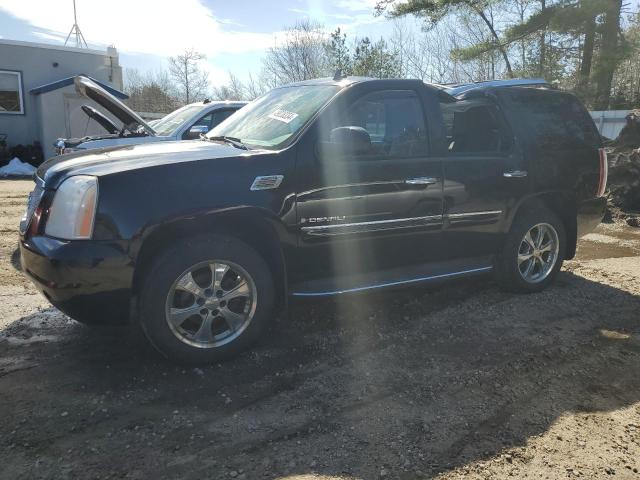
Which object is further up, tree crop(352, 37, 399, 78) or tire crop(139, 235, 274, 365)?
tree crop(352, 37, 399, 78)

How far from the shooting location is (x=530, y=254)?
5180mm

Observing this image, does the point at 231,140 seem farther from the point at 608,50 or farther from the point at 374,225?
the point at 608,50

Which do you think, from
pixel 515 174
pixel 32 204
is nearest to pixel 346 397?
pixel 32 204

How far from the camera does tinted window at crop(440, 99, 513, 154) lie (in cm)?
496

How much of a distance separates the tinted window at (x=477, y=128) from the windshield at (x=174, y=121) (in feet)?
13.7

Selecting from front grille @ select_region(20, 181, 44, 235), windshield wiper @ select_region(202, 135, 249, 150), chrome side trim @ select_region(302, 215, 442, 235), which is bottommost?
chrome side trim @ select_region(302, 215, 442, 235)

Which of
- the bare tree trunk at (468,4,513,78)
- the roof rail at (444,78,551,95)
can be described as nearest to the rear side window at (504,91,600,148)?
the roof rail at (444,78,551,95)

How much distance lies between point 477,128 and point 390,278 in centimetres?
192

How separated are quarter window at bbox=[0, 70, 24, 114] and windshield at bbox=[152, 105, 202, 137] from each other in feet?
44.9

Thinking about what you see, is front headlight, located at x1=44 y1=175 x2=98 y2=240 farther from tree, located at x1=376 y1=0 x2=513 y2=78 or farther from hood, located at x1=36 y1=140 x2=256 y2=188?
tree, located at x1=376 y1=0 x2=513 y2=78

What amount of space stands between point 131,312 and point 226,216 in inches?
33.8

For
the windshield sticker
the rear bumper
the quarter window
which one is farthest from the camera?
the quarter window

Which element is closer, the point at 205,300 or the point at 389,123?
the point at 205,300

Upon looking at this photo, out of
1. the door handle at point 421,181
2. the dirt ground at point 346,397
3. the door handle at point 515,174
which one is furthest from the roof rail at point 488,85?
the dirt ground at point 346,397
